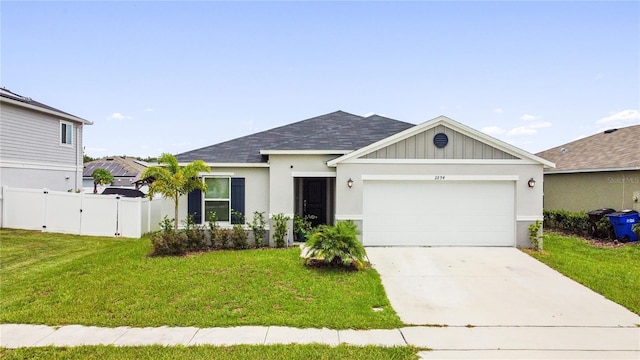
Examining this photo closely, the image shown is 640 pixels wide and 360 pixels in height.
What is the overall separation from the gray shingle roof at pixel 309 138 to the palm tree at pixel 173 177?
3.76 ft

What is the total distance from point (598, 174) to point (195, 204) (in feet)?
53.3

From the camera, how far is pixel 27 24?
488 inches

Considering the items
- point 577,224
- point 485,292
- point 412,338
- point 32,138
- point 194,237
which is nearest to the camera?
point 412,338

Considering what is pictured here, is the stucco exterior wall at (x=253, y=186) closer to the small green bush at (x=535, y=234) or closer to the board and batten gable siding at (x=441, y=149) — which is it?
the board and batten gable siding at (x=441, y=149)

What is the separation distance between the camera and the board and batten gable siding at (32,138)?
14484 millimetres

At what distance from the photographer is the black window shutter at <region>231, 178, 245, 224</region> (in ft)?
37.3

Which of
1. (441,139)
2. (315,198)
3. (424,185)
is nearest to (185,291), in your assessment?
(315,198)

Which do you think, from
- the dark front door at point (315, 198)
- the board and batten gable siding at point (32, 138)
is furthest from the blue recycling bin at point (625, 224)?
the board and batten gable siding at point (32, 138)

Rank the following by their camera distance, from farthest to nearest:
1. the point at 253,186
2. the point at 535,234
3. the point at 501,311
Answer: the point at 253,186
the point at 535,234
the point at 501,311

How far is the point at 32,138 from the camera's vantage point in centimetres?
1567

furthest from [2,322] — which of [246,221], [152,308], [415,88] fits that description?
[415,88]

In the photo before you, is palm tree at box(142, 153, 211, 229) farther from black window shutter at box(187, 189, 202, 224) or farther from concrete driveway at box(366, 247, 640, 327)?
concrete driveway at box(366, 247, 640, 327)

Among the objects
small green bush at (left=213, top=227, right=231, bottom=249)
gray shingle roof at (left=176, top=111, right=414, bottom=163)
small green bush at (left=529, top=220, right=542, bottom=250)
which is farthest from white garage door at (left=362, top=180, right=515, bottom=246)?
small green bush at (left=213, top=227, right=231, bottom=249)

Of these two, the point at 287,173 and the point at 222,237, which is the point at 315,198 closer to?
the point at 287,173
